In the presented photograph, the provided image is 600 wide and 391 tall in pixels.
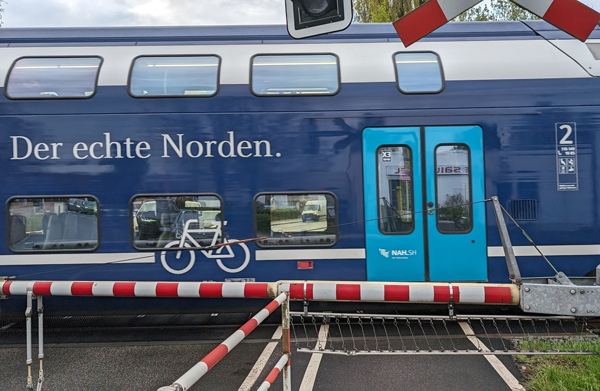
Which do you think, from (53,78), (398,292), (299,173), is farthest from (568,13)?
(53,78)

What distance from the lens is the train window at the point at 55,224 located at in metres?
5.50

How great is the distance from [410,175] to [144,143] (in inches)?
135

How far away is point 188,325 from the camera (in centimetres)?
630

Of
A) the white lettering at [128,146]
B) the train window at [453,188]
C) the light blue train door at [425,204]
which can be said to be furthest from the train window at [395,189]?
the white lettering at [128,146]

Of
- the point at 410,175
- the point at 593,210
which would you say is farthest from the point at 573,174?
the point at 410,175

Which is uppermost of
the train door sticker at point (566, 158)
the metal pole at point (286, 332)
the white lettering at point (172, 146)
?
the white lettering at point (172, 146)

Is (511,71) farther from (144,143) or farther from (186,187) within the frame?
(144,143)

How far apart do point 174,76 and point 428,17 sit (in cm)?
325

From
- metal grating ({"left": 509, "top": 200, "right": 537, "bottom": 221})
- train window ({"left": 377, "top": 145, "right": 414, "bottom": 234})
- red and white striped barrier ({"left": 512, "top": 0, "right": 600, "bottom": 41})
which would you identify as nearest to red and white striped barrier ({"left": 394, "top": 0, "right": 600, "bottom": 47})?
red and white striped barrier ({"left": 512, "top": 0, "right": 600, "bottom": 41})

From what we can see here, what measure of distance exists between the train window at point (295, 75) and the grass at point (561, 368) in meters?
3.82

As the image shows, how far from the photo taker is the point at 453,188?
5.54 m

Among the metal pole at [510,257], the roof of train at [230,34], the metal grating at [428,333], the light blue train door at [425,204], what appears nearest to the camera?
the metal pole at [510,257]

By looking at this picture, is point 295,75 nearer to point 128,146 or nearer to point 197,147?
point 197,147

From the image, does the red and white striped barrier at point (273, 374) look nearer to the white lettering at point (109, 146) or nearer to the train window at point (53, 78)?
the white lettering at point (109, 146)
